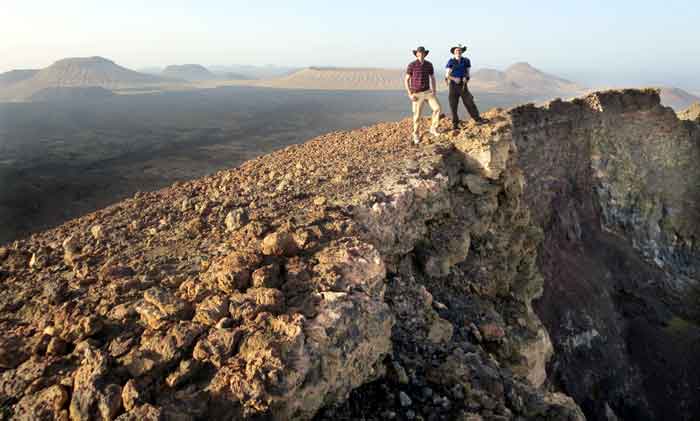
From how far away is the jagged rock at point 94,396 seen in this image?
313cm

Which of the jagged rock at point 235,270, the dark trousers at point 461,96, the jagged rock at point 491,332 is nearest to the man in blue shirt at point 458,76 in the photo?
the dark trousers at point 461,96

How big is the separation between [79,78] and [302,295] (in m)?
158

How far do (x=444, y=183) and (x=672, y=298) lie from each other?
62.2ft

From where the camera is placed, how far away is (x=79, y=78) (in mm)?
131250

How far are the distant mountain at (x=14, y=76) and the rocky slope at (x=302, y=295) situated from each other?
15522 cm

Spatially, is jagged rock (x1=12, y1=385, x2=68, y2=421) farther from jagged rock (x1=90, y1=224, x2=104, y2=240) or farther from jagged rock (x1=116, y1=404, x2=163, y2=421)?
jagged rock (x1=90, y1=224, x2=104, y2=240)

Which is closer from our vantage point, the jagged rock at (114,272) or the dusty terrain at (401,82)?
the jagged rock at (114,272)

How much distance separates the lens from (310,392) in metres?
3.53

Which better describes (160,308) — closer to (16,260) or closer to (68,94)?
(16,260)

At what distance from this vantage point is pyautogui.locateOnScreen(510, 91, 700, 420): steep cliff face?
16.0 m

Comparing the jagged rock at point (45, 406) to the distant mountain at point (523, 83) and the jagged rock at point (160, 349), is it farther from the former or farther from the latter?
the distant mountain at point (523, 83)

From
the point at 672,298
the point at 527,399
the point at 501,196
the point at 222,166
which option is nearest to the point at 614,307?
the point at 672,298

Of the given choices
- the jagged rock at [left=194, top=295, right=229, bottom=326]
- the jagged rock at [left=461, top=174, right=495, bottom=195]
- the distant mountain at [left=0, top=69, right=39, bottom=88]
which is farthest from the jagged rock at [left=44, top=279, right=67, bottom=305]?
the distant mountain at [left=0, top=69, right=39, bottom=88]

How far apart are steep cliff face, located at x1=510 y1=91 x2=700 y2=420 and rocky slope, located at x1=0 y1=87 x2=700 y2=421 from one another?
327 inches
